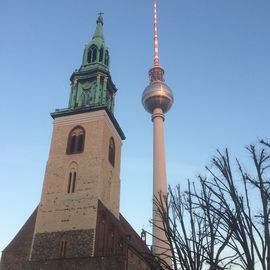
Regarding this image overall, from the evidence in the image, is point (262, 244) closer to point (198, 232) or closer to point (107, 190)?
point (198, 232)

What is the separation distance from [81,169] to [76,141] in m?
3.39

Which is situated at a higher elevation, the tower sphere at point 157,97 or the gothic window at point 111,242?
the tower sphere at point 157,97

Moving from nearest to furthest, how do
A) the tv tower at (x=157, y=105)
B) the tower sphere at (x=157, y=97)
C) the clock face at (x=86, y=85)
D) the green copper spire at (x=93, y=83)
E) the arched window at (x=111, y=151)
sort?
the arched window at (x=111, y=151) → the green copper spire at (x=93, y=83) → the clock face at (x=86, y=85) → the tv tower at (x=157, y=105) → the tower sphere at (x=157, y=97)

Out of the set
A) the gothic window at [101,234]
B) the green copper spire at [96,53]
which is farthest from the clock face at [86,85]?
the gothic window at [101,234]

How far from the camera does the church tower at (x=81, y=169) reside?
97.4ft

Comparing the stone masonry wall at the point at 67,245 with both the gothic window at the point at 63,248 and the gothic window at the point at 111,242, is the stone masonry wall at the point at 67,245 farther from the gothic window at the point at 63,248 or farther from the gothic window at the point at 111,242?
the gothic window at the point at 111,242

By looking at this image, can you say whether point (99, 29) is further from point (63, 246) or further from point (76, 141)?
point (63, 246)

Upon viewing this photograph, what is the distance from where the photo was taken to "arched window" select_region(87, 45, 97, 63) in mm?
43256

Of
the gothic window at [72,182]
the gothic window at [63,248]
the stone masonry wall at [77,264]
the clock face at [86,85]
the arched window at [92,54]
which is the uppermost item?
the arched window at [92,54]

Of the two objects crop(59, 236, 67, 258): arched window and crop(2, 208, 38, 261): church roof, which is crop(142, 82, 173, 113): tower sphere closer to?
crop(2, 208, 38, 261): church roof

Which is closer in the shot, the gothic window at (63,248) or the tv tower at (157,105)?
the gothic window at (63,248)

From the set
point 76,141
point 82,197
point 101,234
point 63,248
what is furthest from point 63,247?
point 76,141

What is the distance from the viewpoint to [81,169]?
110 feet

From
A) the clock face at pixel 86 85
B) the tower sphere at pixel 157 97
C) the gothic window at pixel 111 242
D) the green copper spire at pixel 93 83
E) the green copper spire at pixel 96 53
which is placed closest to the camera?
the gothic window at pixel 111 242
